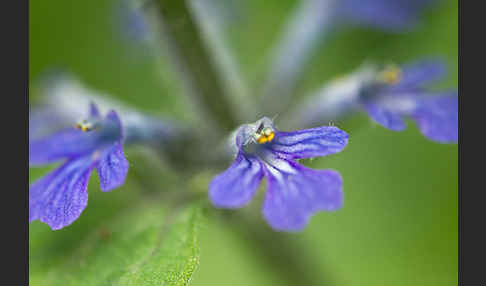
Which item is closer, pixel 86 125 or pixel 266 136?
pixel 266 136

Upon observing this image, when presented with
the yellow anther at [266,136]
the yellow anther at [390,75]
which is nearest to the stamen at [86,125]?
the yellow anther at [266,136]

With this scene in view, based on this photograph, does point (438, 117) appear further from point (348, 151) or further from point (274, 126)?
point (348, 151)

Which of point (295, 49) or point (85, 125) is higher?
point (295, 49)

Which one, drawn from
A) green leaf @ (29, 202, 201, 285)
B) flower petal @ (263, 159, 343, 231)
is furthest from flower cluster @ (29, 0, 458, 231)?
green leaf @ (29, 202, 201, 285)

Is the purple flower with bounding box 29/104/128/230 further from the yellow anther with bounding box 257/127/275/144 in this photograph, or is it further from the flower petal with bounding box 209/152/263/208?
the yellow anther with bounding box 257/127/275/144

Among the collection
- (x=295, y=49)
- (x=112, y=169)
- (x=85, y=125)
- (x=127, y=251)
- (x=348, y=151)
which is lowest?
(x=348, y=151)

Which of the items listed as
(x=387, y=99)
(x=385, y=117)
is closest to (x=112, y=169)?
(x=385, y=117)

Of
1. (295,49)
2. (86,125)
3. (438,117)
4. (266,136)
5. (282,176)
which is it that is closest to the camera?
(282,176)
